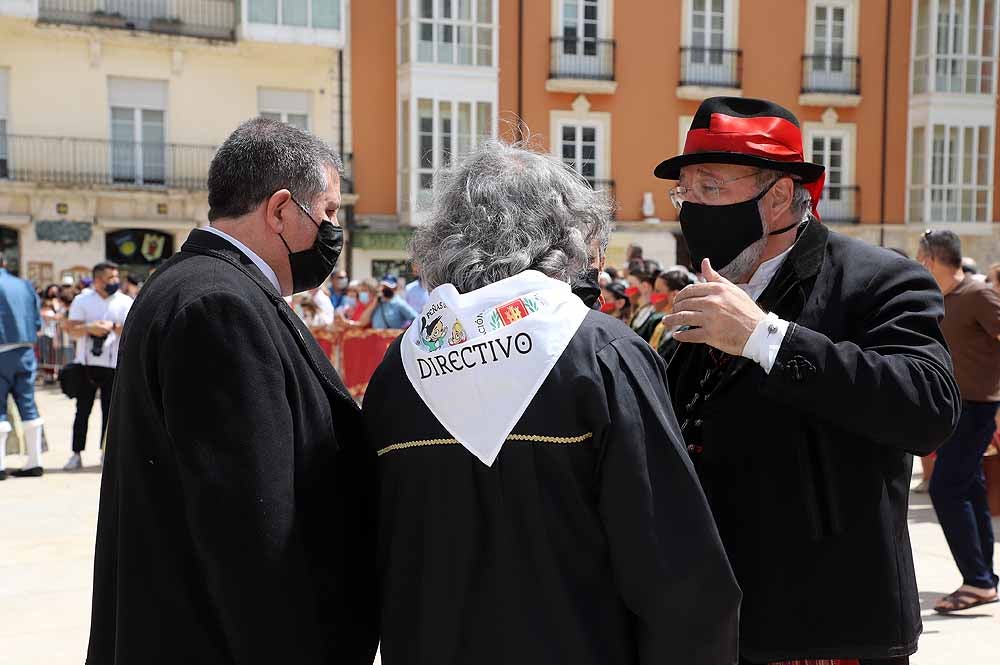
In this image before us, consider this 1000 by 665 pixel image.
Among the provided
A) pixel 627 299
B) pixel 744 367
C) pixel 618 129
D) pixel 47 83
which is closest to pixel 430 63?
pixel 618 129

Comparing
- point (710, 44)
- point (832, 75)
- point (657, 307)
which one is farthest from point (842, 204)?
point (657, 307)

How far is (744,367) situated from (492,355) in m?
0.86

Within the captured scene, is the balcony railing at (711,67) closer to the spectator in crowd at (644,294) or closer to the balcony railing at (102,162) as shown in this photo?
the balcony railing at (102,162)

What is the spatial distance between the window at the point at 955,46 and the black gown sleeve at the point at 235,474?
2879cm

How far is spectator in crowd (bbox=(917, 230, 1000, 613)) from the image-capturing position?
585 centimetres

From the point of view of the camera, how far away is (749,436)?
8.70 ft

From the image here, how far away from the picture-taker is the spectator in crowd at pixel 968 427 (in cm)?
585

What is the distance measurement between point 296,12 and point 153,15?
3184 mm

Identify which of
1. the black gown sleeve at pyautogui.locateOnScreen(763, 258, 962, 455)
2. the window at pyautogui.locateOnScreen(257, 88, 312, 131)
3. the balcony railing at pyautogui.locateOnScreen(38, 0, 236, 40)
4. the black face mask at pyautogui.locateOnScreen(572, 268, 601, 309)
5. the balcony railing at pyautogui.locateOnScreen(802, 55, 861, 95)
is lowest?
the black gown sleeve at pyautogui.locateOnScreen(763, 258, 962, 455)

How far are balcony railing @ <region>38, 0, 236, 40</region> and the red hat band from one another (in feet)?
75.1

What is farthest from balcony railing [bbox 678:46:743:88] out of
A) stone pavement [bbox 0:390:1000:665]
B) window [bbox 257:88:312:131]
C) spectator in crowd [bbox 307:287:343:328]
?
stone pavement [bbox 0:390:1000:665]

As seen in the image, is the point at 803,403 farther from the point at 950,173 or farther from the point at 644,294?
the point at 950,173

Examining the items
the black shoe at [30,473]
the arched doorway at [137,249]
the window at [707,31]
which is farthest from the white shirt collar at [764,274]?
the window at [707,31]

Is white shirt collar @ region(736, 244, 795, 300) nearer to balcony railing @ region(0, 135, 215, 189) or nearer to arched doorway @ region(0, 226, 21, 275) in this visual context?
balcony railing @ region(0, 135, 215, 189)
